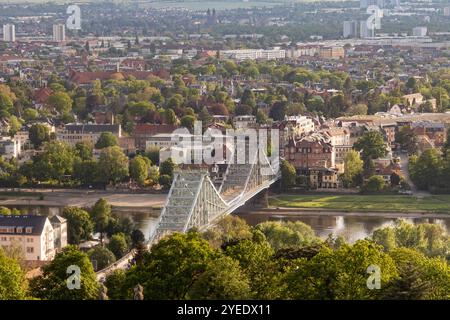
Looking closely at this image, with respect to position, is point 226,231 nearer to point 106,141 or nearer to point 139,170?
point 139,170

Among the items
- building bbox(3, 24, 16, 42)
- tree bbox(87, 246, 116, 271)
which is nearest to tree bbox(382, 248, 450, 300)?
tree bbox(87, 246, 116, 271)

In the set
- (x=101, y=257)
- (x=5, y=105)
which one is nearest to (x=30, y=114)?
(x=5, y=105)

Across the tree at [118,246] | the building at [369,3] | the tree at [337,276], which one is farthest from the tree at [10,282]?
the building at [369,3]

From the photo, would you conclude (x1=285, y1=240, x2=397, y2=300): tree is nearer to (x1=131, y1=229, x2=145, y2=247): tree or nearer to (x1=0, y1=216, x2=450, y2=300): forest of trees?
(x1=0, y1=216, x2=450, y2=300): forest of trees

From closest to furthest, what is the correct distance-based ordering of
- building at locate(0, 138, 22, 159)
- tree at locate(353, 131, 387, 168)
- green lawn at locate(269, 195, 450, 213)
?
green lawn at locate(269, 195, 450, 213), tree at locate(353, 131, 387, 168), building at locate(0, 138, 22, 159)
